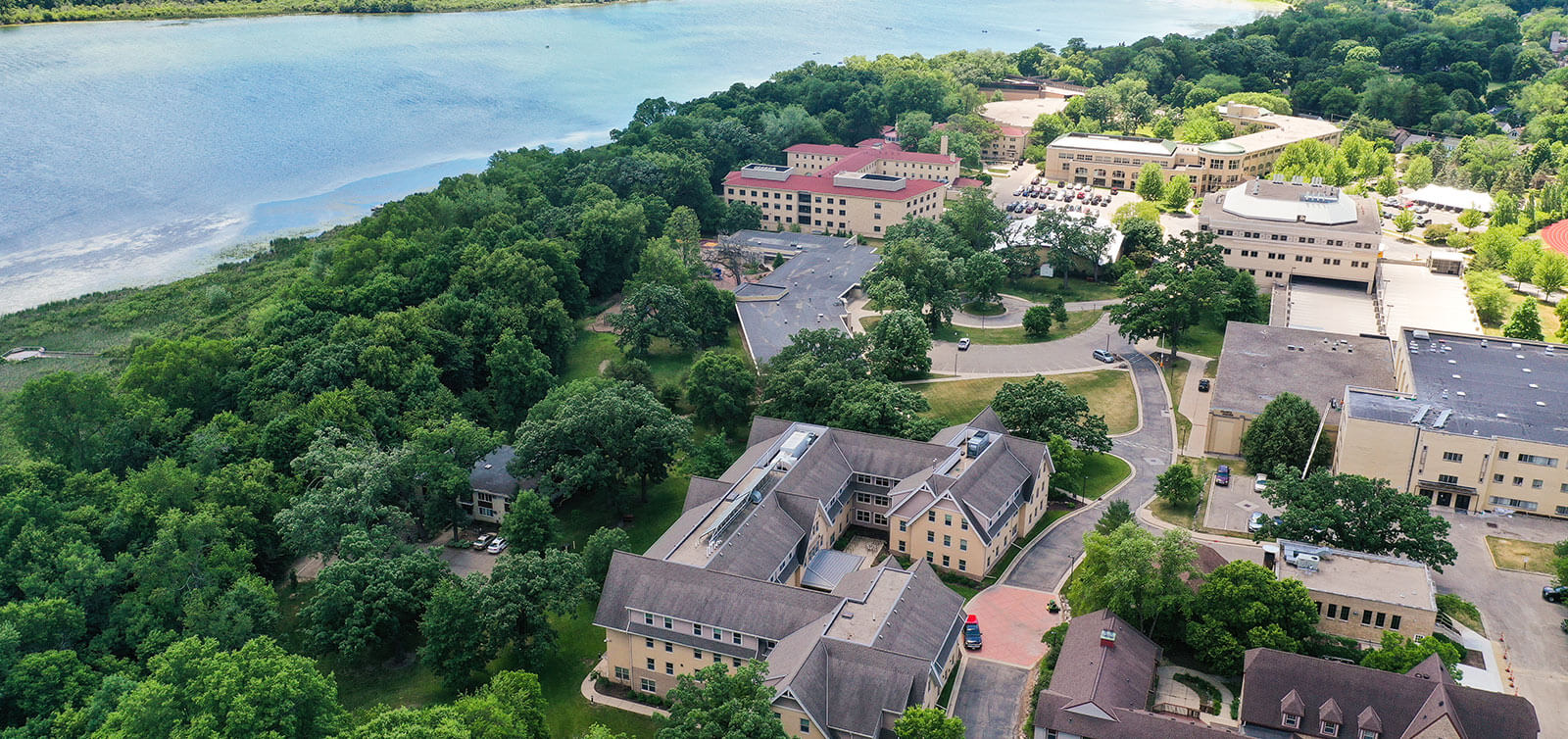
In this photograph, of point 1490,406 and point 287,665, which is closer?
point 287,665

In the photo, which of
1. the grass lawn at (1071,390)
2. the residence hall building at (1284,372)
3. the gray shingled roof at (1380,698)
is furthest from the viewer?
the grass lawn at (1071,390)

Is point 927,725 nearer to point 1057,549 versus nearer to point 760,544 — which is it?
point 760,544

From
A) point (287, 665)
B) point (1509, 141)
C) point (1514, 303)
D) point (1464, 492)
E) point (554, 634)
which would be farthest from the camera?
point (1509, 141)

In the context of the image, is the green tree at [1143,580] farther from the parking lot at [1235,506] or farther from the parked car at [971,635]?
the parking lot at [1235,506]

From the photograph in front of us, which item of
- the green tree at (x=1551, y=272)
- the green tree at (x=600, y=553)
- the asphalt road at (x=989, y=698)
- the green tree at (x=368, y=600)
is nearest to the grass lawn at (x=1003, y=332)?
the green tree at (x=1551, y=272)

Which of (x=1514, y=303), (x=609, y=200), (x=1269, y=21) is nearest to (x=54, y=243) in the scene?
(x=609, y=200)

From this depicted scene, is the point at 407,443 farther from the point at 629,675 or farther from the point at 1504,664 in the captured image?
the point at 1504,664
